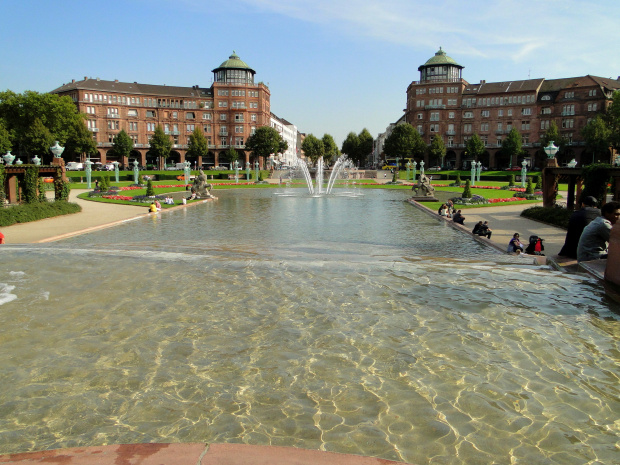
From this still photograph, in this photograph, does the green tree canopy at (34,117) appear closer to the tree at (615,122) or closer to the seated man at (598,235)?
the seated man at (598,235)

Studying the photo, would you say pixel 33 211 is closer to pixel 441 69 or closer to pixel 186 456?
pixel 186 456

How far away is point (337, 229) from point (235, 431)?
1732 cm

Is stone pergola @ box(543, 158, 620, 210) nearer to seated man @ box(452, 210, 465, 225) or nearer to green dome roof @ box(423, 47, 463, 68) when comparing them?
seated man @ box(452, 210, 465, 225)

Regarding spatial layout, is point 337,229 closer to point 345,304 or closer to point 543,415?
point 345,304

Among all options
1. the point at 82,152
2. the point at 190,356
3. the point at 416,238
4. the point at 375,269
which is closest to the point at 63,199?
the point at 416,238

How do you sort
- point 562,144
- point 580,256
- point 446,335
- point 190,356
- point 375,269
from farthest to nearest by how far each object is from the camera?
1. point 562,144
2. point 375,269
3. point 580,256
4. point 446,335
5. point 190,356

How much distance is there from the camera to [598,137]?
74.6 meters

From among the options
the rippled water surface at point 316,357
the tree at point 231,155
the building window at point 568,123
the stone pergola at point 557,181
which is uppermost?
the building window at point 568,123

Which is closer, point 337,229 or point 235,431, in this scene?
point 235,431

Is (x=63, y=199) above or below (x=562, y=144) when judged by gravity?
below

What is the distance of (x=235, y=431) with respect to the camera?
16.8 feet

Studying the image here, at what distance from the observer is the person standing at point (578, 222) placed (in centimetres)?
1177

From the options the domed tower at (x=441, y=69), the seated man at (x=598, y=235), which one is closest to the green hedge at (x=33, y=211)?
the seated man at (x=598, y=235)

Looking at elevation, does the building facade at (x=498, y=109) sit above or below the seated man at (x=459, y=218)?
above
